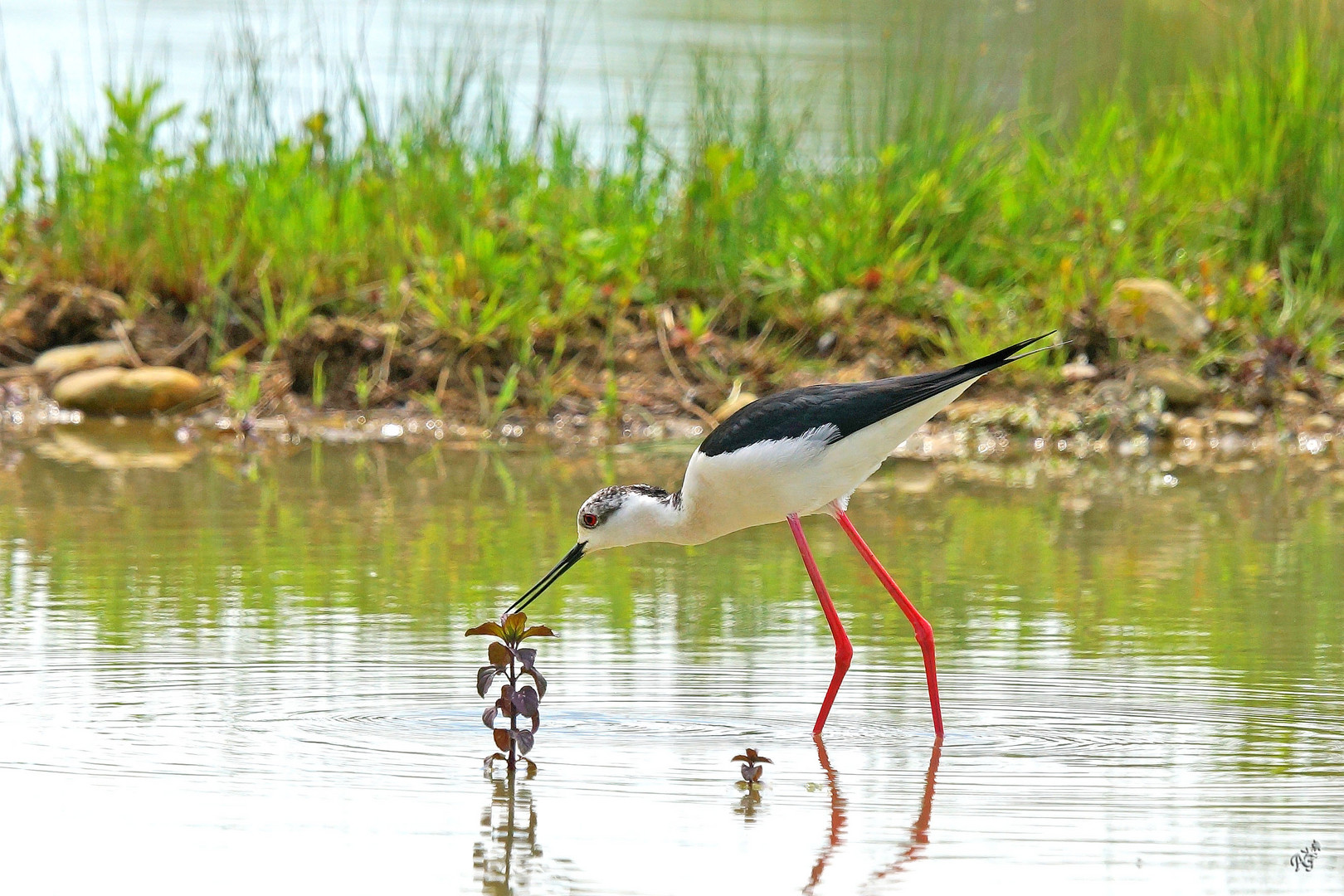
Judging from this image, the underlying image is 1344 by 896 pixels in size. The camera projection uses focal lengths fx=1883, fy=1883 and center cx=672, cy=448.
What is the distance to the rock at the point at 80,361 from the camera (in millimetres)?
8461

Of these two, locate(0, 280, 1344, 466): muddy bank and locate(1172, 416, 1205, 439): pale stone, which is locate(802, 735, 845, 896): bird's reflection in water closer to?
locate(0, 280, 1344, 466): muddy bank

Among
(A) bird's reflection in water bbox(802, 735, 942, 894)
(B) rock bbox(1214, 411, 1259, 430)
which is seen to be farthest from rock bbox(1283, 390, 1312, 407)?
(A) bird's reflection in water bbox(802, 735, 942, 894)

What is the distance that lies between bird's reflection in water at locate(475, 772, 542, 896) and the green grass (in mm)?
4488

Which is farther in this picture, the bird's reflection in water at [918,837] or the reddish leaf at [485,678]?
the reddish leaf at [485,678]

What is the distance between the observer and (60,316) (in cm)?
864

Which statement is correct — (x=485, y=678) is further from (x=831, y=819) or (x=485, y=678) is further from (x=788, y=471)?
(x=788, y=471)

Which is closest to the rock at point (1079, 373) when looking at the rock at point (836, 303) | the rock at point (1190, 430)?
the rock at point (1190, 430)

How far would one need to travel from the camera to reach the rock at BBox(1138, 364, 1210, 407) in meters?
8.12

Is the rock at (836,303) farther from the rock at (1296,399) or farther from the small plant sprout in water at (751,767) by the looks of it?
the small plant sprout in water at (751,767)

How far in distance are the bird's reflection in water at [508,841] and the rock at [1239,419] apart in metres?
5.05

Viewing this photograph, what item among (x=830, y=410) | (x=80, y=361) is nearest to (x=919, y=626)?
(x=830, y=410)

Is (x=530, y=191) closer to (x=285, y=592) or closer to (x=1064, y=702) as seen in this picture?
(x=285, y=592)

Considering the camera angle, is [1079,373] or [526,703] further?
[1079,373]
